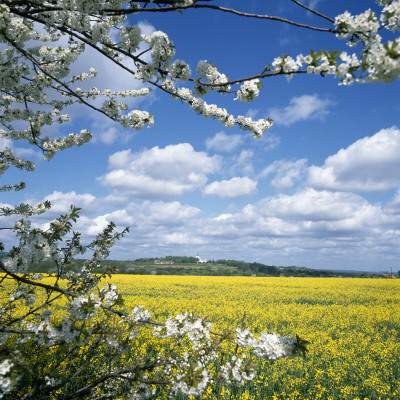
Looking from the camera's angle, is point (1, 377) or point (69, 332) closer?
point (1, 377)

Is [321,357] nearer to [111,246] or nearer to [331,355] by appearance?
[331,355]

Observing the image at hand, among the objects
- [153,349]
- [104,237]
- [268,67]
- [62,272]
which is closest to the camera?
[268,67]

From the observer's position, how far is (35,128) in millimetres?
5645

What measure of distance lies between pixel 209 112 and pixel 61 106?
4.31m

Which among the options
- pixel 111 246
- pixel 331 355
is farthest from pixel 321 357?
pixel 111 246

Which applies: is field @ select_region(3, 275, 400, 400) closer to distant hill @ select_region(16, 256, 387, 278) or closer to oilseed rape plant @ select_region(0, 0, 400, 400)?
oilseed rape plant @ select_region(0, 0, 400, 400)

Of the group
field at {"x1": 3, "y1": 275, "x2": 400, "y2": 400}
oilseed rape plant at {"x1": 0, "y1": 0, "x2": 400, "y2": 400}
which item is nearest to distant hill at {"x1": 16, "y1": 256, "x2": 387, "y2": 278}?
oilseed rape plant at {"x1": 0, "y1": 0, "x2": 400, "y2": 400}

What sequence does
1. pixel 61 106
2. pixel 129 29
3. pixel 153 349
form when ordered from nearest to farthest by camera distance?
pixel 129 29, pixel 61 106, pixel 153 349

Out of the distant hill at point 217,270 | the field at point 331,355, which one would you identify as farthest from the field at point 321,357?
the distant hill at point 217,270

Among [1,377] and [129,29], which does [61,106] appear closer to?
[129,29]

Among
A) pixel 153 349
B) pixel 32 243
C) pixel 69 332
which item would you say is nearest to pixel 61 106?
pixel 32 243

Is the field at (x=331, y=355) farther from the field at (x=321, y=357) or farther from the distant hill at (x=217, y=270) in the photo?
the distant hill at (x=217, y=270)

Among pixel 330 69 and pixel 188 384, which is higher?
pixel 330 69

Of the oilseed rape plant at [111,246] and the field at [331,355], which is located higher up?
the oilseed rape plant at [111,246]
